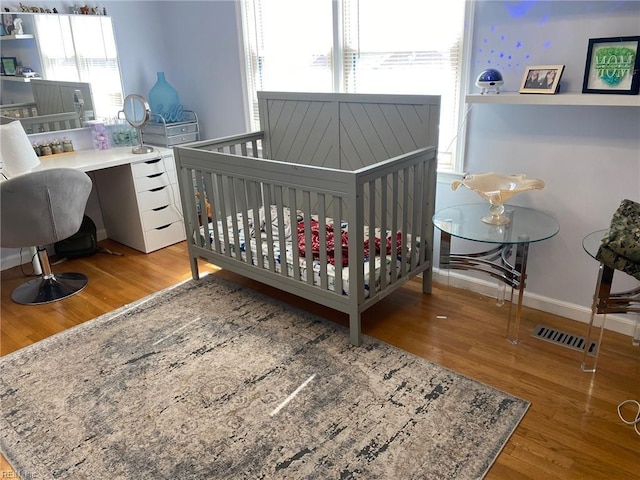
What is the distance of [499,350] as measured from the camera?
7.59 ft

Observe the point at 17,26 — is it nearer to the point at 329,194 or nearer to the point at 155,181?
the point at 155,181

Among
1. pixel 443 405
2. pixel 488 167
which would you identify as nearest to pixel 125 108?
pixel 488 167

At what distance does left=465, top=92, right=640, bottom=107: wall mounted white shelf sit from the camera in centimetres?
199

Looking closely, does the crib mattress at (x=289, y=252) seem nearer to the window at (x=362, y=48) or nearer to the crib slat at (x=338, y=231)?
the crib slat at (x=338, y=231)

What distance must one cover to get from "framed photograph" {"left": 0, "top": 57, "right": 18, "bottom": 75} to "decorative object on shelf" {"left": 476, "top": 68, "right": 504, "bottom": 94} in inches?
114

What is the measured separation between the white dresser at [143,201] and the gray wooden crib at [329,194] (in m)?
0.67

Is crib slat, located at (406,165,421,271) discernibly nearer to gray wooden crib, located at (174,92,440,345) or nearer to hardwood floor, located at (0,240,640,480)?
gray wooden crib, located at (174,92,440,345)

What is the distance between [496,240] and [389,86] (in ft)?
4.07

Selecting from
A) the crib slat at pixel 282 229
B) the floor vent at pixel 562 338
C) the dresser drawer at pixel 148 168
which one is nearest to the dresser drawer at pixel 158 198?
the dresser drawer at pixel 148 168

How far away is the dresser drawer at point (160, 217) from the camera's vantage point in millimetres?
3574

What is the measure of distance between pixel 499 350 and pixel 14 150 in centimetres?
294

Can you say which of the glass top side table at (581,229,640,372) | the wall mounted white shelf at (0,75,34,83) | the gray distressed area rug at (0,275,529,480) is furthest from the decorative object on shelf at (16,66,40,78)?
the glass top side table at (581,229,640,372)

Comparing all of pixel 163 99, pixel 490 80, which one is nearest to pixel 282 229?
pixel 490 80

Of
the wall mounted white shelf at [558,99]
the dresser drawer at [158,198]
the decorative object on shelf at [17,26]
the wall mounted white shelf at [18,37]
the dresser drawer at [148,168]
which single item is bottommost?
the dresser drawer at [158,198]
